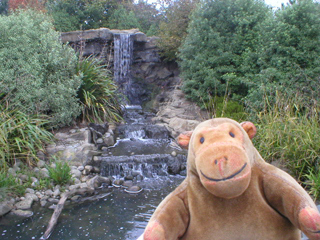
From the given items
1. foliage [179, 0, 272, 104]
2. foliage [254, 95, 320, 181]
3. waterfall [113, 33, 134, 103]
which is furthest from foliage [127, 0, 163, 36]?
foliage [254, 95, 320, 181]

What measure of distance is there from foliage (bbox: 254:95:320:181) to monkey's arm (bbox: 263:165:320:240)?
3.02m

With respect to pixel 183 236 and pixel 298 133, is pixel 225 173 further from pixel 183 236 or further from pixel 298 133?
pixel 298 133

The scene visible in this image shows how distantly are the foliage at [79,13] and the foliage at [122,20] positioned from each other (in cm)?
76

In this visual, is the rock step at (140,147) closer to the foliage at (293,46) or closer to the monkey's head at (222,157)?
the foliage at (293,46)

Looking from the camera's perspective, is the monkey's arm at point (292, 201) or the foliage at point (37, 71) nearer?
the monkey's arm at point (292, 201)

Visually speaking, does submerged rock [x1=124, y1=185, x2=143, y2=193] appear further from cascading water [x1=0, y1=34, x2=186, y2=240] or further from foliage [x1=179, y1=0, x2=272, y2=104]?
foliage [x1=179, y1=0, x2=272, y2=104]

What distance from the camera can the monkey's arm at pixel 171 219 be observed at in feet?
5.22

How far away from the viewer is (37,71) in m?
6.76

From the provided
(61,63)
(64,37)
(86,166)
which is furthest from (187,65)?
(64,37)

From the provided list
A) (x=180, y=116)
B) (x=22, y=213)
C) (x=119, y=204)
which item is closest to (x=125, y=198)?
(x=119, y=204)

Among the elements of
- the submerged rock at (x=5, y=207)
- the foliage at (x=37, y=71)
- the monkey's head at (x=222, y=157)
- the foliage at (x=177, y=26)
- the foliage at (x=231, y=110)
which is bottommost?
the submerged rock at (x=5, y=207)

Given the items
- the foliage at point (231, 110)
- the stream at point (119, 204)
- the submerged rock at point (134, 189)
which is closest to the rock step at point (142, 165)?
the stream at point (119, 204)

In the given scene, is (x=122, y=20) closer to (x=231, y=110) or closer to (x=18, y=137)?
(x=231, y=110)

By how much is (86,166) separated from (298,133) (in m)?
4.19
